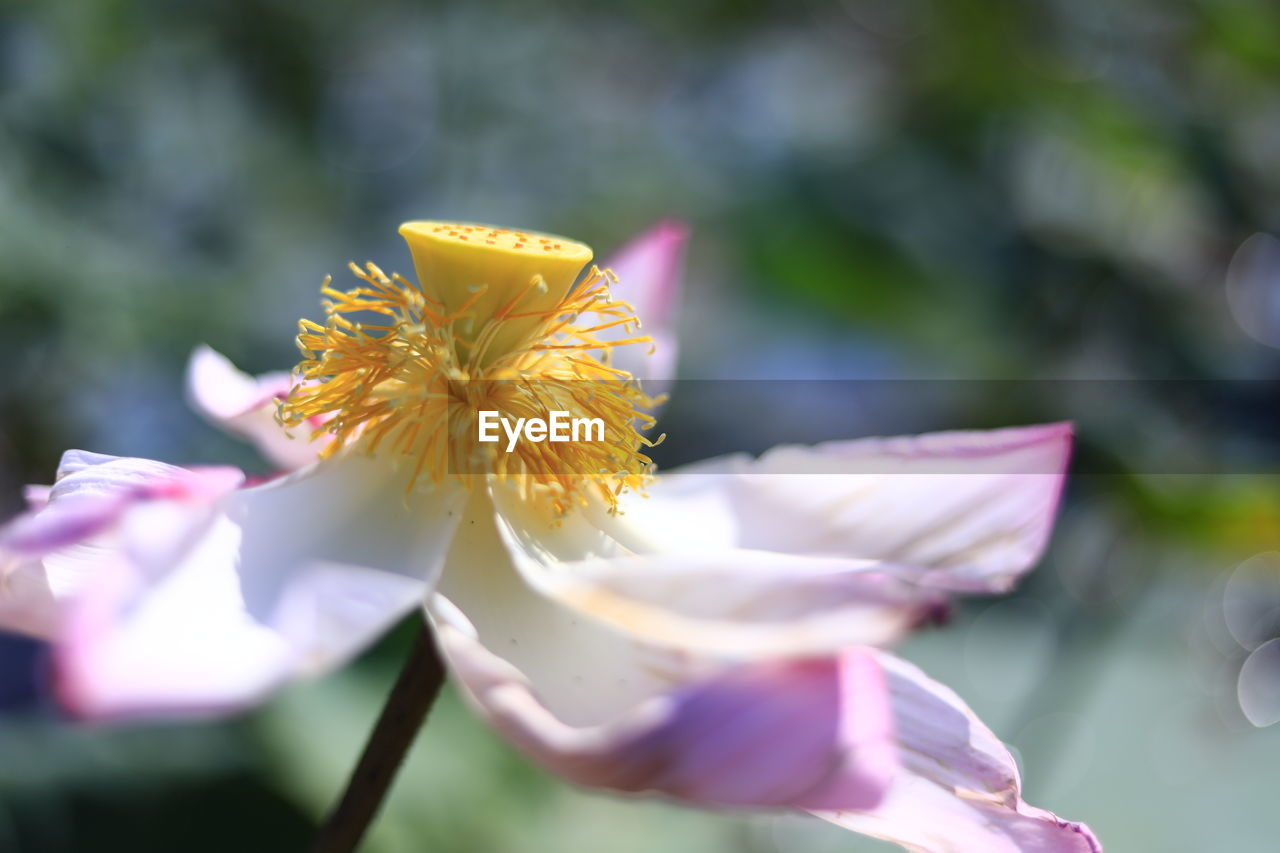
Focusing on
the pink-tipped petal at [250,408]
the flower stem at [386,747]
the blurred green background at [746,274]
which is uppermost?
the pink-tipped petal at [250,408]

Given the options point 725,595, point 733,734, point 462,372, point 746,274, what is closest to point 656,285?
point 462,372

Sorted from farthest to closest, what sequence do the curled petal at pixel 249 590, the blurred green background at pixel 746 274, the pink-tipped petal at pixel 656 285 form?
the blurred green background at pixel 746 274
the pink-tipped petal at pixel 656 285
the curled petal at pixel 249 590

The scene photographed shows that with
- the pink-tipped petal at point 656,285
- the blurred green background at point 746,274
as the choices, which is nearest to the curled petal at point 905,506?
the pink-tipped petal at point 656,285

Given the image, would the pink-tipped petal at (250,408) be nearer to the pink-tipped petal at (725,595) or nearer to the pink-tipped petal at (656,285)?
the pink-tipped petal at (725,595)

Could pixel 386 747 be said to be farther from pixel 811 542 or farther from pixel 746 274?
pixel 746 274

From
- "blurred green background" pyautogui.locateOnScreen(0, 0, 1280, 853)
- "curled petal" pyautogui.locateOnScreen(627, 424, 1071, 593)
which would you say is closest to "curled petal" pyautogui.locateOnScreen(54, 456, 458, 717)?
"curled petal" pyautogui.locateOnScreen(627, 424, 1071, 593)

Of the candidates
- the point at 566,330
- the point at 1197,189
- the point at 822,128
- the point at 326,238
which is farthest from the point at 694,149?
the point at 566,330

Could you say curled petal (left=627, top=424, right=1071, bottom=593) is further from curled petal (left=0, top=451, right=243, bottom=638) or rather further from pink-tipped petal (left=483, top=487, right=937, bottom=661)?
curled petal (left=0, top=451, right=243, bottom=638)

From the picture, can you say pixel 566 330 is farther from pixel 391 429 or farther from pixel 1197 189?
pixel 1197 189
